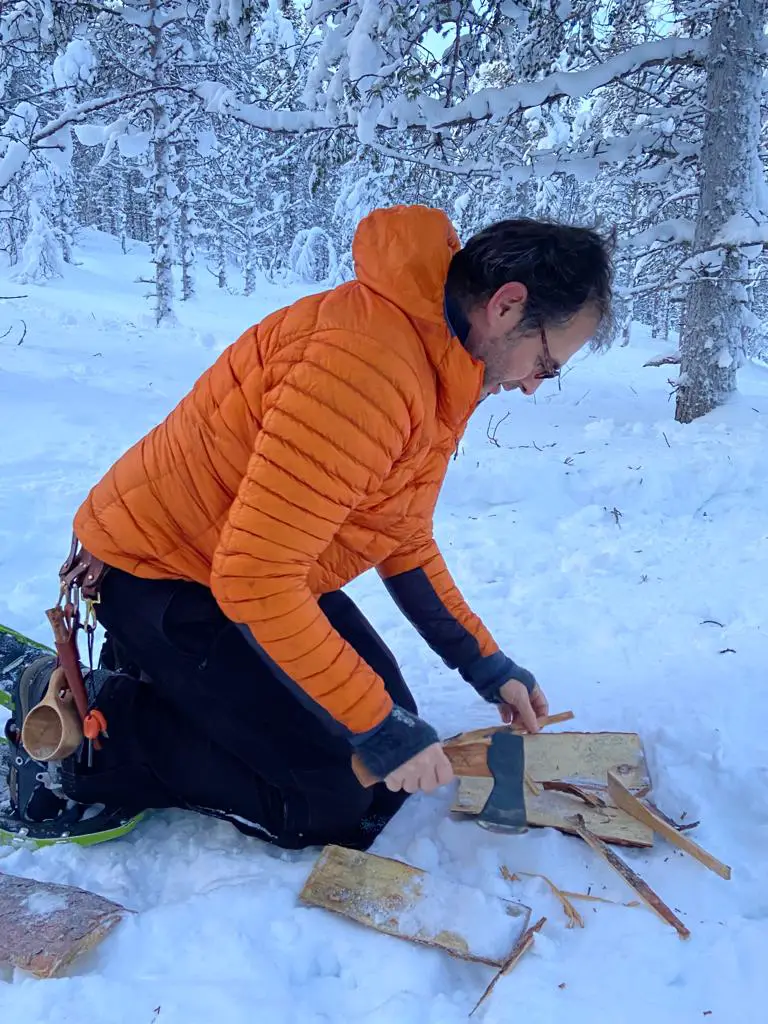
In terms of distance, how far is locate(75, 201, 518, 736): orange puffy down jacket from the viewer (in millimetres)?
1622

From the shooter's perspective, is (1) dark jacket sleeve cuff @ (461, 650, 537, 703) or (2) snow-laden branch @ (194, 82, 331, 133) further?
(2) snow-laden branch @ (194, 82, 331, 133)

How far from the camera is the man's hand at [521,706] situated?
2.36 meters

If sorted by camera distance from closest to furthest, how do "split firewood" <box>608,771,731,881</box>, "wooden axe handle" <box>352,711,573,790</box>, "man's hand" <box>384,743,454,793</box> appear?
"man's hand" <box>384,743,454,793</box> < "split firewood" <box>608,771,731,881</box> < "wooden axe handle" <box>352,711,573,790</box>

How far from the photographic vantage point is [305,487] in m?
1.62

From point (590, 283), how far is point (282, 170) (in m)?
5.66

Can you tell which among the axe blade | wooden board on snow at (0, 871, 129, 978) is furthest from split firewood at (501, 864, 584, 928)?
wooden board on snow at (0, 871, 129, 978)

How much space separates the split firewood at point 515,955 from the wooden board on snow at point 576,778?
396mm

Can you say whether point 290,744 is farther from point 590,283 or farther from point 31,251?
point 31,251

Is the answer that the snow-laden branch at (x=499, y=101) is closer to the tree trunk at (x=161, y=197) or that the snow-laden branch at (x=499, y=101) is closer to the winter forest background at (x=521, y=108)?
the winter forest background at (x=521, y=108)

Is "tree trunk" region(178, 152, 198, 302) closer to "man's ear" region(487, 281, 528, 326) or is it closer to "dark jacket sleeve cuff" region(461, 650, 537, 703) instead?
"dark jacket sleeve cuff" region(461, 650, 537, 703)

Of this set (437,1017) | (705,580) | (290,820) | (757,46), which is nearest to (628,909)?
(437,1017)

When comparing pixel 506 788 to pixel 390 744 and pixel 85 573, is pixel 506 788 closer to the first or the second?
pixel 390 744

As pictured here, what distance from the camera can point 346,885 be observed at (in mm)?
1868

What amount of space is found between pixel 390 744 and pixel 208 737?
0.64m
